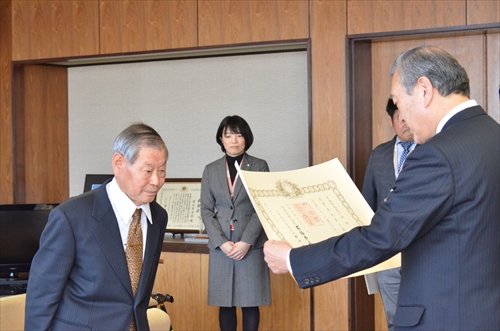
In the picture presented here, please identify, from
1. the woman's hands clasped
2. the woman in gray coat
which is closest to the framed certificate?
the woman in gray coat

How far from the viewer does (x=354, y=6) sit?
4.79 m

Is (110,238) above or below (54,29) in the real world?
below

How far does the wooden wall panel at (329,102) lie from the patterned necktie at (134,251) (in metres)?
2.64

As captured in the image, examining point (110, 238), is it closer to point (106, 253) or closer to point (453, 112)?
point (106, 253)

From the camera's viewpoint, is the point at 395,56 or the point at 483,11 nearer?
the point at 483,11

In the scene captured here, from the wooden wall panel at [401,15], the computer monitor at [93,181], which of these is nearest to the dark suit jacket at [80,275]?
the wooden wall panel at [401,15]

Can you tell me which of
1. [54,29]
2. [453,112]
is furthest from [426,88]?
[54,29]

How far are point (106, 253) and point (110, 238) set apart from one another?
0.06m

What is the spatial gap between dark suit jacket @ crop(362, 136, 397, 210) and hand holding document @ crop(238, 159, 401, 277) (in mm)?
1395

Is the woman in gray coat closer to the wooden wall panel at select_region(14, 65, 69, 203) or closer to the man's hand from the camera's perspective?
the wooden wall panel at select_region(14, 65, 69, 203)

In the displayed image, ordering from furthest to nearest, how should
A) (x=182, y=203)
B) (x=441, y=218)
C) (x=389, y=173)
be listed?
(x=182, y=203) < (x=389, y=173) < (x=441, y=218)

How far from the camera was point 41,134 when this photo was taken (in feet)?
20.6

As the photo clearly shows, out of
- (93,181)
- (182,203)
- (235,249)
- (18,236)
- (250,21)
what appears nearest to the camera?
(18,236)

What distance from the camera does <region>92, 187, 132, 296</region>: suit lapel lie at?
7.48 feet
